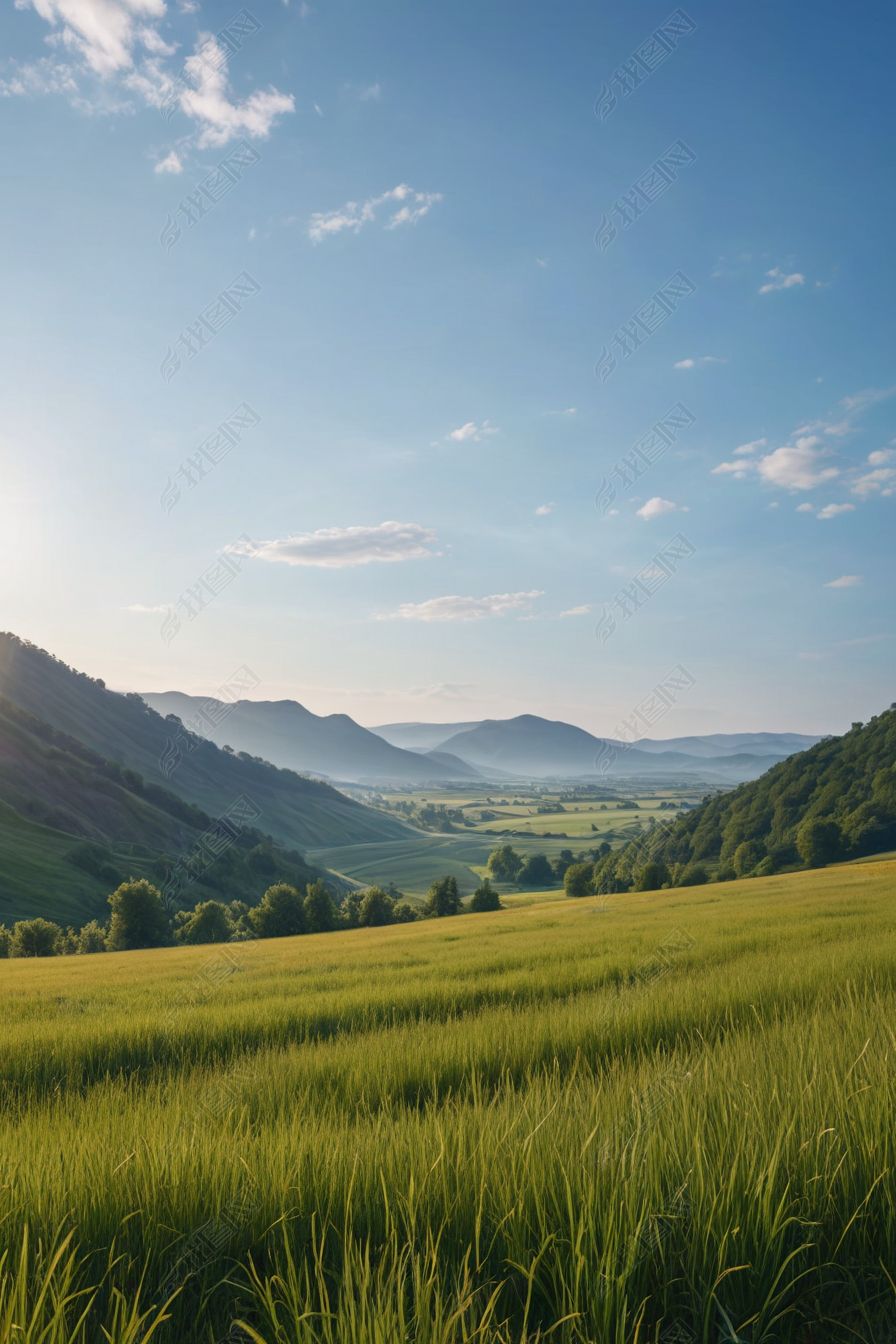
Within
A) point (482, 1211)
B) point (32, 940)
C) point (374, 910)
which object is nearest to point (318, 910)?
point (374, 910)

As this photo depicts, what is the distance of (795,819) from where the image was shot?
122250 millimetres

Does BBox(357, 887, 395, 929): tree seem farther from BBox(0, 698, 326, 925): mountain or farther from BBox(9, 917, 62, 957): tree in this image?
BBox(0, 698, 326, 925): mountain

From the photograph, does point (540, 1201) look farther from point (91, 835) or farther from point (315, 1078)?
point (91, 835)

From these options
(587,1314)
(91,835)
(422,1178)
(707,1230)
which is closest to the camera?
(587,1314)

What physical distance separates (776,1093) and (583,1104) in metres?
0.94

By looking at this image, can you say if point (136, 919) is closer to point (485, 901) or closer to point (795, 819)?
point (485, 901)

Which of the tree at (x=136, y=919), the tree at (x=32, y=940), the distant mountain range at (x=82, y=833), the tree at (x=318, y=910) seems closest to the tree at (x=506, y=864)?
the distant mountain range at (x=82, y=833)

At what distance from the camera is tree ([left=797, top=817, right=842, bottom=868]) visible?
303 feet

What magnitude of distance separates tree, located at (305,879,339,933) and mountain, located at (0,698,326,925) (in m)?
53.7

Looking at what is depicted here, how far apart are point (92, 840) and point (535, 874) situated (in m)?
98.0

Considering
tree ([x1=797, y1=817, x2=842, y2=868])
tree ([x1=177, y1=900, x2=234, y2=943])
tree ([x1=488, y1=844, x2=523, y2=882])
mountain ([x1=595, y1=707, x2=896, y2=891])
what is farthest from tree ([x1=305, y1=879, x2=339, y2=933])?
tree ([x1=488, y1=844, x2=523, y2=882])

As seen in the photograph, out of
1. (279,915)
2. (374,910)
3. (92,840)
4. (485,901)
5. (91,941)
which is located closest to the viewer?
(91,941)

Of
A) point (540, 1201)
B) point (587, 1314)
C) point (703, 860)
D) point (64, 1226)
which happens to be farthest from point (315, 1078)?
point (703, 860)

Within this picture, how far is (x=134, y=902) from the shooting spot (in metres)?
71.1
